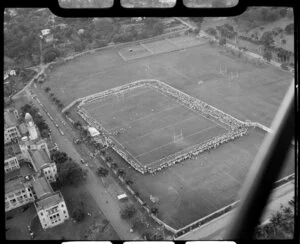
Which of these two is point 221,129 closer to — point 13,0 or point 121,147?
point 121,147

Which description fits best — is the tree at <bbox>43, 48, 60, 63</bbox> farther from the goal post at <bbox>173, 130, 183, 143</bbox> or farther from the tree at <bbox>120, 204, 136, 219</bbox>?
the tree at <bbox>120, 204, 136, 219</bbox>

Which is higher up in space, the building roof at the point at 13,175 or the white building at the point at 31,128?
the white building at the point at 31,128

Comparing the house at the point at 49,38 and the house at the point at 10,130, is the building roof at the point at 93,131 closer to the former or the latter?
the house at the point at 10,130

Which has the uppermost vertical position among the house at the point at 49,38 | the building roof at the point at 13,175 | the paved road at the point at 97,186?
the house at the point at 49,38

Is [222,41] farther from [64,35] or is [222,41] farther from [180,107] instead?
[64,35]

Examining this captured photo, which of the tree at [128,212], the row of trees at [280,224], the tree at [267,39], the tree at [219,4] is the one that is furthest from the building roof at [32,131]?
the tree at [267,39]

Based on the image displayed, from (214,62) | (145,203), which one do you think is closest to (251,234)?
(145,203)

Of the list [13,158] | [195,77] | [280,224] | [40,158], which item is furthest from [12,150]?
[195,77]
